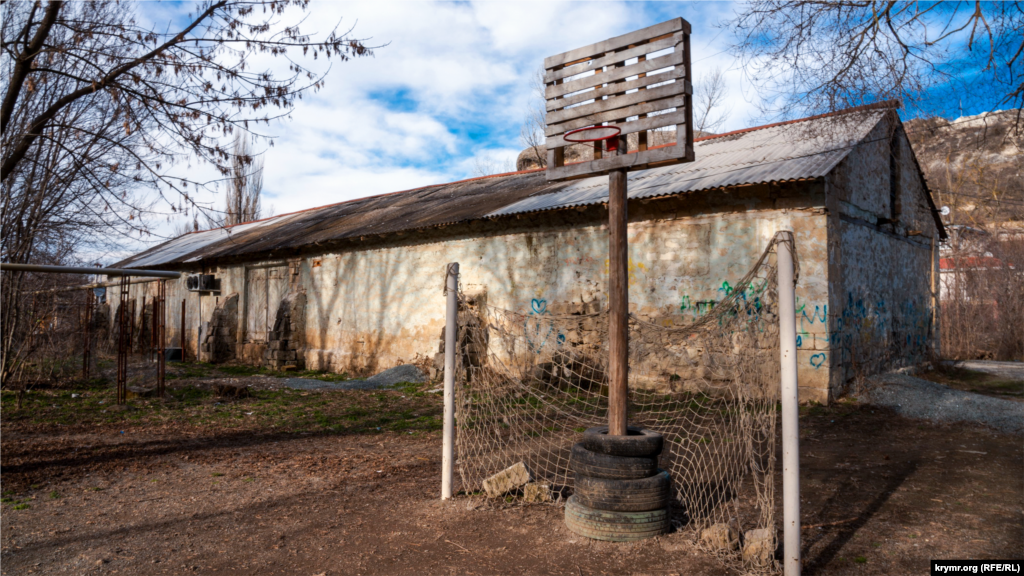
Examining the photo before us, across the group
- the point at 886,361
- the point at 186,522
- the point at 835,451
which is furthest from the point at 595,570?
the point at 886,361

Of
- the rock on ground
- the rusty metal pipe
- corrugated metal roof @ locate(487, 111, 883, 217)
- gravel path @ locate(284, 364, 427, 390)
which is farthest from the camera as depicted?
the rock on ground

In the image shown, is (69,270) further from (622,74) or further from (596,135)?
(622,74)

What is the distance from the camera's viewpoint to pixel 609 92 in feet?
13.4

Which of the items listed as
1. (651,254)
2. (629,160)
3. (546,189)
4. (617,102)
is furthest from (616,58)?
(546,189)

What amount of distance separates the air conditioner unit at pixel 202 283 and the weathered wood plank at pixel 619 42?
50.9 feet

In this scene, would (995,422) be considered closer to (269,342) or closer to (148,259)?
(269,342)

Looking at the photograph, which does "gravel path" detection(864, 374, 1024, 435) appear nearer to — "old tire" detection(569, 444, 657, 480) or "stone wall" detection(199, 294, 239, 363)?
"old tire" detection(569, 444, 657, 480)

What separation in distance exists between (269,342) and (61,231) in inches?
242

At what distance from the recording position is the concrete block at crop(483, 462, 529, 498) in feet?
14.0

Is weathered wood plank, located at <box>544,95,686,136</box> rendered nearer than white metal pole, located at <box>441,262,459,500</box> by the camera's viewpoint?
Yes

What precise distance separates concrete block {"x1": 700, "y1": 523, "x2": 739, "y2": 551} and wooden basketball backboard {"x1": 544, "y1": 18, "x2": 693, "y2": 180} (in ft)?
7.26

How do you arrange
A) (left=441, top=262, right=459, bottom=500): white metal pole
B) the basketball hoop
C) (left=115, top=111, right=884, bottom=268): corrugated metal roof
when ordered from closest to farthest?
the basketball hoop
(left=441, top=262, right=459, bottom=500): white metal pole
(left=115, top=111, right=884, bottom=268): corrugated metal roof

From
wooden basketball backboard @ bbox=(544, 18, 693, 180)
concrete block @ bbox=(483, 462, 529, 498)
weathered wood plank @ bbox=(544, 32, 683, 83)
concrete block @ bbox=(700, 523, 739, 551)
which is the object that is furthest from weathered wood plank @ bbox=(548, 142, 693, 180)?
concrete block @ bbox=(700, 523, 739, 551)

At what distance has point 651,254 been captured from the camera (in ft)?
31.7
